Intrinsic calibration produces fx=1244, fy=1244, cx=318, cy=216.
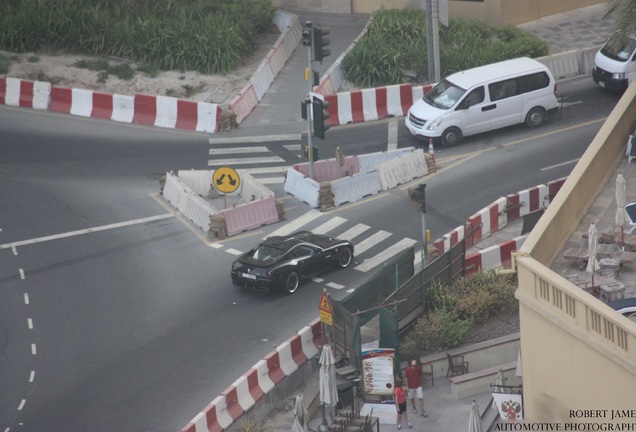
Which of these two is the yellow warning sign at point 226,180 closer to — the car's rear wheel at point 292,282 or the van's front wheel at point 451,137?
the car's rear wheel at point 292,282

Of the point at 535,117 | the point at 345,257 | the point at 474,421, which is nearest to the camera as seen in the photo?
the point at 474,421

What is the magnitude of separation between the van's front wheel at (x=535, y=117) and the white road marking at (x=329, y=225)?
8.03 metres

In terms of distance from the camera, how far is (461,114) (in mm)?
36688

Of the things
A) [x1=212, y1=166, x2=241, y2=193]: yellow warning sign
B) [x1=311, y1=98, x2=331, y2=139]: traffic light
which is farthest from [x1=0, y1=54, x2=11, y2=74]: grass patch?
[x1=311, y1=98, x2=331, y2=139]: traffic light

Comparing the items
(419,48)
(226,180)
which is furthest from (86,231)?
(419,48)

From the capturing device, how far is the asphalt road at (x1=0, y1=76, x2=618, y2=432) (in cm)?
2569

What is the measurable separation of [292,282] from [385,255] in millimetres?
2915

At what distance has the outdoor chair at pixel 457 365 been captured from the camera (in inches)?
1040

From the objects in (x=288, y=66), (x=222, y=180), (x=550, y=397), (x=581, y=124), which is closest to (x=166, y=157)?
(x=222, y=180)

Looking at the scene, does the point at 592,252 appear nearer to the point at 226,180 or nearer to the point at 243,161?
the point at 226,180

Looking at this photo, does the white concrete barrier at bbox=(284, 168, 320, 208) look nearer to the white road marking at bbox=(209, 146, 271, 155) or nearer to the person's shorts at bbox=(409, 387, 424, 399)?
the white road marking at bbox=(209, 146, 271, 155)

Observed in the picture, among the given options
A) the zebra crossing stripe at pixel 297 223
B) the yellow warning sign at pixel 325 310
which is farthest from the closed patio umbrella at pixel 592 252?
the zebra crossing stripe at pixel 297 223

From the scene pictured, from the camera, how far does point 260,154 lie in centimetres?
3744

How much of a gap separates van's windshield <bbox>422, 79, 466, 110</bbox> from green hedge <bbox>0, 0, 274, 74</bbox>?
8.03 m
